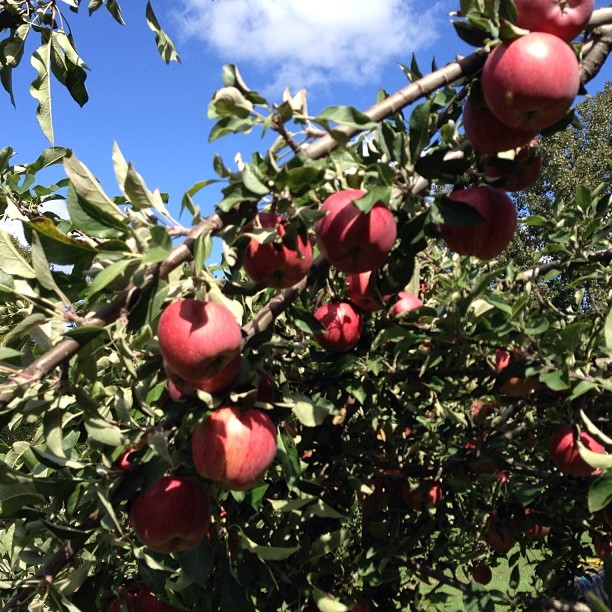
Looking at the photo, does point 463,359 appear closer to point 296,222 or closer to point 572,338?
point 572,338

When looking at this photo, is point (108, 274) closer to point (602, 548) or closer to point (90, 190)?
point (90, 190)

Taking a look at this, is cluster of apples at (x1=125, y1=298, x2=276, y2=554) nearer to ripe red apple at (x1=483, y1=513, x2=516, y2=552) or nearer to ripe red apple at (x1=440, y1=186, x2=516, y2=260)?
ripe red apple at (x1=440, y1=186, x2=516, y2=260)

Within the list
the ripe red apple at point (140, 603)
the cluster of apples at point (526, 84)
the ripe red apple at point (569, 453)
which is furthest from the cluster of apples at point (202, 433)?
the ripe red apple at point (569, 453)

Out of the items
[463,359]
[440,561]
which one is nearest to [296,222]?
[463,359]

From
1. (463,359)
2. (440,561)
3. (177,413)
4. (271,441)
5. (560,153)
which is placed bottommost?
(560,153)

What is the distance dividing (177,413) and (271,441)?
219 millimetres

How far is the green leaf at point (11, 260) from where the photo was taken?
1200mm

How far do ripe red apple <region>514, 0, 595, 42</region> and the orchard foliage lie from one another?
0.06m

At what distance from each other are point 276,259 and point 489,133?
52 cm

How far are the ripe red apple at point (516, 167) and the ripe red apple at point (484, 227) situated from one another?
4 cm

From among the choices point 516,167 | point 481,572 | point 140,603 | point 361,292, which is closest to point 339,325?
point 361,292

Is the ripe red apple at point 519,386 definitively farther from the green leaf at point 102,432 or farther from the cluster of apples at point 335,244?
the green leaf at point 102,432

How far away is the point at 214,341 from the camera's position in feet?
3.61

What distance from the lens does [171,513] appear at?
4.42ft
